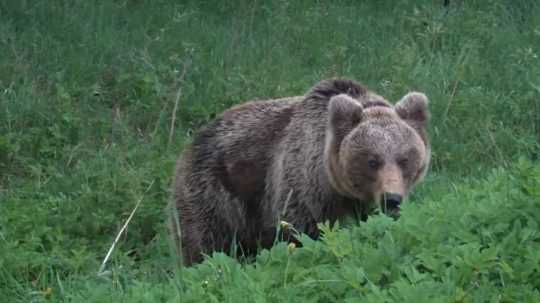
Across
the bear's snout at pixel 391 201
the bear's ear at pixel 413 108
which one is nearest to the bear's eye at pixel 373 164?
the bear's snout at pixel 391 201

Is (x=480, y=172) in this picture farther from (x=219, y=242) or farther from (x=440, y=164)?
(x=219, y=242)

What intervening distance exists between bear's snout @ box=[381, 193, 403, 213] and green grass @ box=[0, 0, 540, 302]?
18cm

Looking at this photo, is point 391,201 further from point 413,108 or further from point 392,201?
point 413,108

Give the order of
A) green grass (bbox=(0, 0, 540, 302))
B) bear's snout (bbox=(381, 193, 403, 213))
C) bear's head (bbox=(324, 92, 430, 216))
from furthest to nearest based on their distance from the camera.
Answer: bear's head (bbox=(324, 92, 430, 216)) < bear's snout (bbox=(381, 193, 403, 213)) < green grass (bbox=(0, 0, 540, 302))

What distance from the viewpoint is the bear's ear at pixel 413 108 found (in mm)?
6691

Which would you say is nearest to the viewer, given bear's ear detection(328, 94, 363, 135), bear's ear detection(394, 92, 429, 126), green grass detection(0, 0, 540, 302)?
green grass detection(0, 0, 540, 302)

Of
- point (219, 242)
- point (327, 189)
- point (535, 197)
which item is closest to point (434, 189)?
point (327, 189)

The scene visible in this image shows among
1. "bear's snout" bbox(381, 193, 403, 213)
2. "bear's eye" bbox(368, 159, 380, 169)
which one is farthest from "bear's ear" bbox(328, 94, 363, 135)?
"bear's snout" bbox(381, 193, 403, 213)

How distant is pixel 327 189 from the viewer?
6.58 metres

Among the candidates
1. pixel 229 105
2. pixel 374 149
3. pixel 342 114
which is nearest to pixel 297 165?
pixel 342 114

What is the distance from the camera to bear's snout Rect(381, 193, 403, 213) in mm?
6071

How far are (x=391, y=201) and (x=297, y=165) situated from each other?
0.78 metres

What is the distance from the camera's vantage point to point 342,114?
256 inches

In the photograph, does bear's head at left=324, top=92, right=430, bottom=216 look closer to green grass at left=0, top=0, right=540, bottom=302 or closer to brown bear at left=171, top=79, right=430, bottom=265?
brown bear at left=171, top=79, right=430, bottom=265
